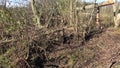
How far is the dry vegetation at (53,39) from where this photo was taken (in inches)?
427

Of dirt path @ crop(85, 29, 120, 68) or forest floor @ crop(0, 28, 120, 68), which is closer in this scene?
forest floor @ crop(0, 28, 120, 68)

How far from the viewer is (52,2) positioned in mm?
13148

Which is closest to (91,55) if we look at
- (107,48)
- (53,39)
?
(107,48)

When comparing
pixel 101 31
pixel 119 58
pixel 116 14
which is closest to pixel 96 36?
pixel 101 31

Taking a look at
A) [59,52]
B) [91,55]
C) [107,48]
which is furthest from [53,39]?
[107,48]

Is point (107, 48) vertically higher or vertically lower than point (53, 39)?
lower

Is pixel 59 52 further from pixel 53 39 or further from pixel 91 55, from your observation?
pixel 91 55

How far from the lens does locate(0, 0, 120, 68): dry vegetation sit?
Result: 10.8 meters

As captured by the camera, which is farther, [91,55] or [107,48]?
[107,48]

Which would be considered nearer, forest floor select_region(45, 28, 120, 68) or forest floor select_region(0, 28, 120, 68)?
forest floor select_region(0, 28, 120, 68)

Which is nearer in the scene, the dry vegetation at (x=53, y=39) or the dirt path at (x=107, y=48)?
the dry vegetation at (x=53, y=39)

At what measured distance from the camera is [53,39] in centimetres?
1278

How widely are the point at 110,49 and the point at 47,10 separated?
10.5 feet

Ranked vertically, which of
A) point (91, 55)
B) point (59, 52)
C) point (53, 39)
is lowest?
point (91, 55)
